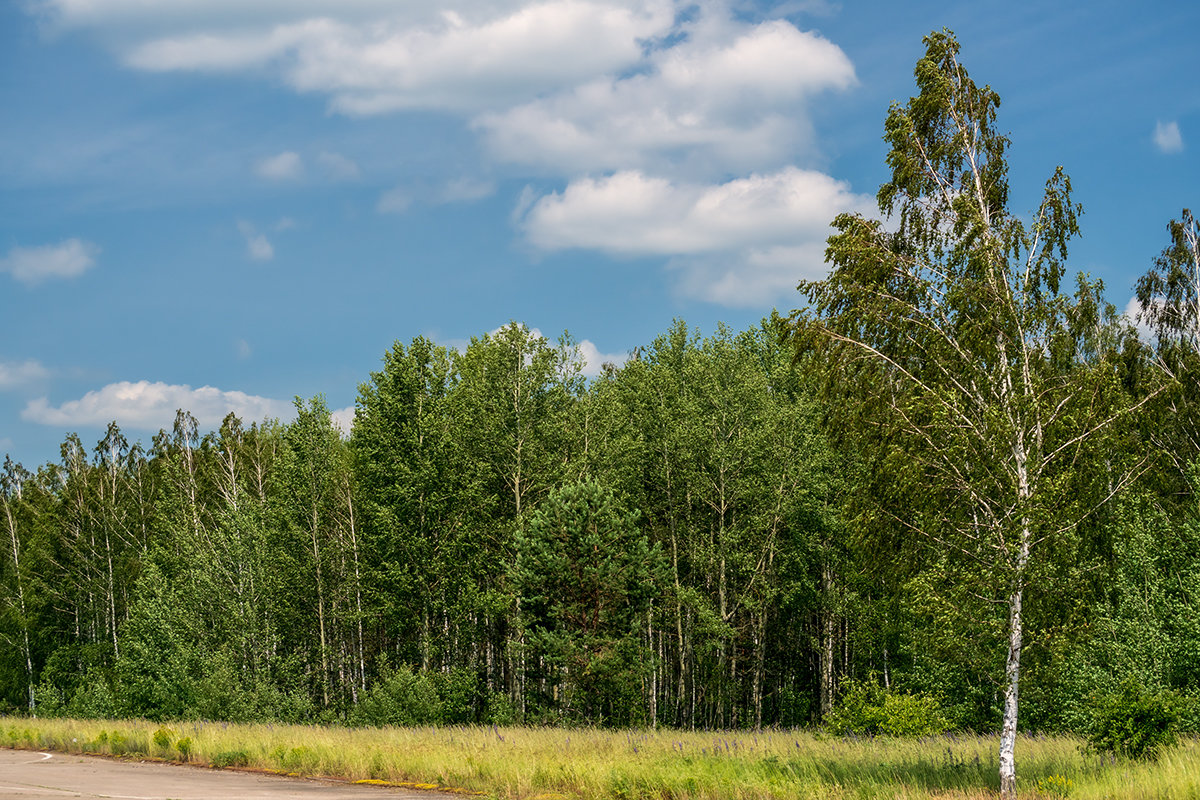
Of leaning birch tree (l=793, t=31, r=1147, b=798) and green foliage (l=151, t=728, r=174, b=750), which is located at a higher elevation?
leaning birch tree (l=793, t=31, r=1147, b=798)

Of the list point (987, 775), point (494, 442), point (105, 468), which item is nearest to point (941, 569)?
point (987, 775)

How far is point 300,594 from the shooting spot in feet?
135

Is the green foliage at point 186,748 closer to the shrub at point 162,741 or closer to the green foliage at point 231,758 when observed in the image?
the shrub at point 162,741

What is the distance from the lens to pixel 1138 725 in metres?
14.5

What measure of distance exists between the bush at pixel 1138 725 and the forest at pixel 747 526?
232 mm

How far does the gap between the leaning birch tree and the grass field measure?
1577 millimetres

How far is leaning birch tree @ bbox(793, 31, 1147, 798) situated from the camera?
13.4m

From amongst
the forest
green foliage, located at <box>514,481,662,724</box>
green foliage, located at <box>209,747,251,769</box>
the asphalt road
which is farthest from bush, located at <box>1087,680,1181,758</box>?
green foliage, located at <box>209,747,251,769</box>

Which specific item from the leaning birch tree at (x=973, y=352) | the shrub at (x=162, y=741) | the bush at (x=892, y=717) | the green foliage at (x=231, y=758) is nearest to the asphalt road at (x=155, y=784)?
the green foliage at (x=231, y=758)

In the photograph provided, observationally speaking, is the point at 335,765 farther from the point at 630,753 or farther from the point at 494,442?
the point at 494,442

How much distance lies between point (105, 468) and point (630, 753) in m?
56.5

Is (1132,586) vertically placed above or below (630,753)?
above

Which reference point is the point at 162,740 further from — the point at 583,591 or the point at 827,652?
the point at 827,652

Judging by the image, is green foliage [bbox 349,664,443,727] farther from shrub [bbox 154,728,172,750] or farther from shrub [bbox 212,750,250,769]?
shrub [bbox 212,750,250,769]
